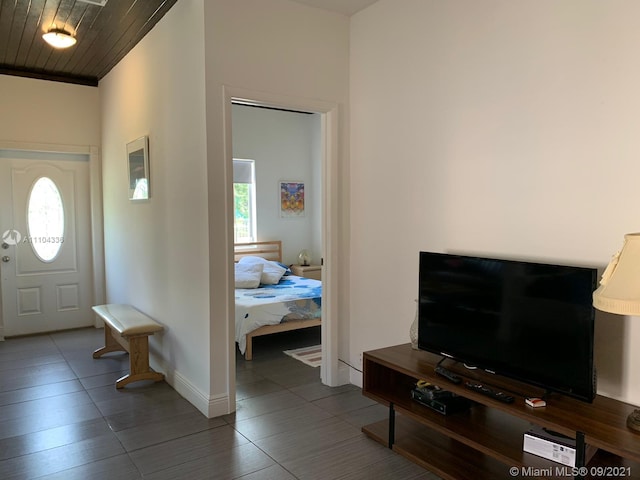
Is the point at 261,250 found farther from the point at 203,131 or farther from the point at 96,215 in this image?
the point at 203,131

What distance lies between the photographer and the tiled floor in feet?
8.24

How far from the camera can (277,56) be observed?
3.29 m

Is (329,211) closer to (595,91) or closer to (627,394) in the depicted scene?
(595,91)

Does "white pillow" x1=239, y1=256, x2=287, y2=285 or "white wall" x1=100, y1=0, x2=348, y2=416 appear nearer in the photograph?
"white wall" x1=100, y1=0, x2=348, y2=416

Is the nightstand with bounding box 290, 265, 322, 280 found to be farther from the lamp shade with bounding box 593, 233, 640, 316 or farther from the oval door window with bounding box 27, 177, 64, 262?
the lamp shade with bounding box 593, 233, 640, 316

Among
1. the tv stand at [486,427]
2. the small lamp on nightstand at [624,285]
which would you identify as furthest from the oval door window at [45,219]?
the small lamp on nightstand at [624,285]

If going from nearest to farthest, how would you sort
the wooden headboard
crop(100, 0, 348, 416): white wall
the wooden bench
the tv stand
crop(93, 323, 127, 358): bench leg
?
1. the tv stand
2. crop(100, 0, 348, 416): white wall
3. the wooden bench
4. crop(93, 323, 127, 358): bench leg
5. the wooden headboard

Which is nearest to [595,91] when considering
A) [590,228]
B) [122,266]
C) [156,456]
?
[590,228]

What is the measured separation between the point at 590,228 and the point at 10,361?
15.4ft

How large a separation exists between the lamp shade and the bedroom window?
205 inches

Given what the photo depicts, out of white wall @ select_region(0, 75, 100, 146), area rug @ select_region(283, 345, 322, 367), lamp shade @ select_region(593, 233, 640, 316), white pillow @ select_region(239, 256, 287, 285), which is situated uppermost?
white wall @ select_region(0, 75, 100, 146)

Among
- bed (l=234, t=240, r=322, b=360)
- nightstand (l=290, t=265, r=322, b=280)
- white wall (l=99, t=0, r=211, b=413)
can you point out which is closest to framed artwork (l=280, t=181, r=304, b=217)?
nightstand (l=290, t=265, r=322, b=280)

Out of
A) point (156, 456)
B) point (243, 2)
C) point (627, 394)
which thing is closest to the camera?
point (627, 394)

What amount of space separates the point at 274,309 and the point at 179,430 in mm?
1641
